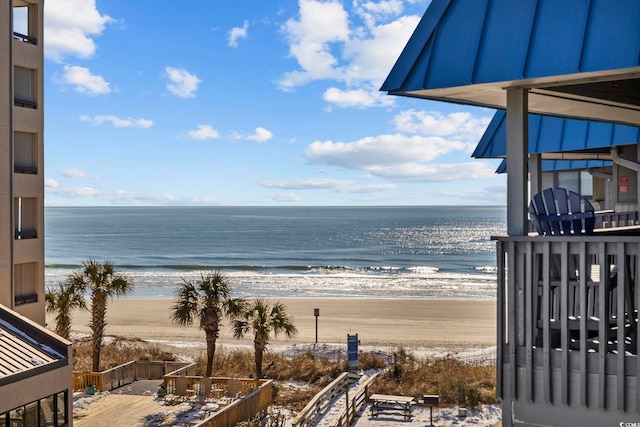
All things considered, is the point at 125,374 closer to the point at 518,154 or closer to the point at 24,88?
the point at 24,88

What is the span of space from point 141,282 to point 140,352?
33.7 m

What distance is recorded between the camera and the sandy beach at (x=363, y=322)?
32656 mm

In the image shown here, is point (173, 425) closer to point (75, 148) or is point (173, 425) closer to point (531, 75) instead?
point (531, 75)

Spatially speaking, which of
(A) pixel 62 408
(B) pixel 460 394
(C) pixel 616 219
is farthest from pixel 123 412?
(C) pixel 616 219

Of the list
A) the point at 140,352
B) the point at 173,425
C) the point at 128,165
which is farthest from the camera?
the point at 128,165

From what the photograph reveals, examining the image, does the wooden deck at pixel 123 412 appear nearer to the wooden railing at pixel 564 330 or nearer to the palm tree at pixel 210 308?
the palm tree at pixel 210 308

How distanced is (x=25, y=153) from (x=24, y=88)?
1831mm

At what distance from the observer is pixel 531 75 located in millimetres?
5531

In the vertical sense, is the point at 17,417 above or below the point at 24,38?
below

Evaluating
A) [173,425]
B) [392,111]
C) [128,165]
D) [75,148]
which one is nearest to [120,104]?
[75,148]

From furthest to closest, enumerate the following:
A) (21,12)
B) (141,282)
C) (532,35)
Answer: (141,282)
(21,12)
(532,35)

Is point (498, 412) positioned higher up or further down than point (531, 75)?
further down

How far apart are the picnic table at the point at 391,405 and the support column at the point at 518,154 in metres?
10.9

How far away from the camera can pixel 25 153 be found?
1886cm
